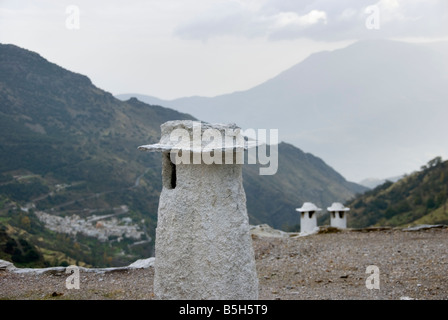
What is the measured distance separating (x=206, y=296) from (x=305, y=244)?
821 cm

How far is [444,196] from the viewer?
92.5 feet

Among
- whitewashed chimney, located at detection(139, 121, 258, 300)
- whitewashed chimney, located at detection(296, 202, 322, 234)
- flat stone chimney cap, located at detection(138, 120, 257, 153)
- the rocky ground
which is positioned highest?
flat stone chimney cap, located at detection(138, 120, 257, 153)

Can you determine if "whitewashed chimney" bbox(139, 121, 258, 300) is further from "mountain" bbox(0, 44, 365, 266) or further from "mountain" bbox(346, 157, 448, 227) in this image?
"mountain" bbox(346, 157, 448, 227)

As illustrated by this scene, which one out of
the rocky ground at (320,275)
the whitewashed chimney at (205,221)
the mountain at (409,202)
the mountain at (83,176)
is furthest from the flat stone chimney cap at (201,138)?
the mountain at (409,202)

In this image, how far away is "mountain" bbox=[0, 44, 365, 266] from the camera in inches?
1252

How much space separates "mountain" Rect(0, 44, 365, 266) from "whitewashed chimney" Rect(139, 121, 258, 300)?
12.0 meters

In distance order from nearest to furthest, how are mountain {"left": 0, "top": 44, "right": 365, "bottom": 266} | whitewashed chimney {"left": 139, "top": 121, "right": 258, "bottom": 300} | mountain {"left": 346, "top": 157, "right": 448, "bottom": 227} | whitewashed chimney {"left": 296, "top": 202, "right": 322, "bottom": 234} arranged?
whitewashed chimney {"left": 139, "top": 121, "right": 258, "bottom": 300} → whitewashed chimney {"left": 296, "top": 202, "right": 322, "bottom": 234} → mountain {"left": 346, "top": 157, "right": 448, "bottom": 227} → mountain {"left": 0, "top": 44, "right": 365, "bottom": 266}

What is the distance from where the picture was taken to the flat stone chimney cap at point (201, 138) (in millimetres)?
6352

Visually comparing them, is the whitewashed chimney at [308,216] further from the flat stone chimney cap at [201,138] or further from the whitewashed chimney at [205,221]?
the flat stone chimney cap at [201,138]

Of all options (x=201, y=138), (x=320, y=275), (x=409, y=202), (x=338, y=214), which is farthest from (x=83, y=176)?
(x=201, y=138)

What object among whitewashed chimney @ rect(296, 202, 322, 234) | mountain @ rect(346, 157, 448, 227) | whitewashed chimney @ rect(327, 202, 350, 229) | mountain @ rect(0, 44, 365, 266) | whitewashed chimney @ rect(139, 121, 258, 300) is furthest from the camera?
mountain @ rect(0, 44, 365, 266)

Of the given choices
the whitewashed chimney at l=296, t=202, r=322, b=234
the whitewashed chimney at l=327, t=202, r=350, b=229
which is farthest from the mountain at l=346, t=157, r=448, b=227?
the whitewashed chimney at l=296, t=202, r=322, b=234

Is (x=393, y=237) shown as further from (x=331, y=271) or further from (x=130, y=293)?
(x=130, y=293)

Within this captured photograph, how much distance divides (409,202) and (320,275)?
22051 mm
